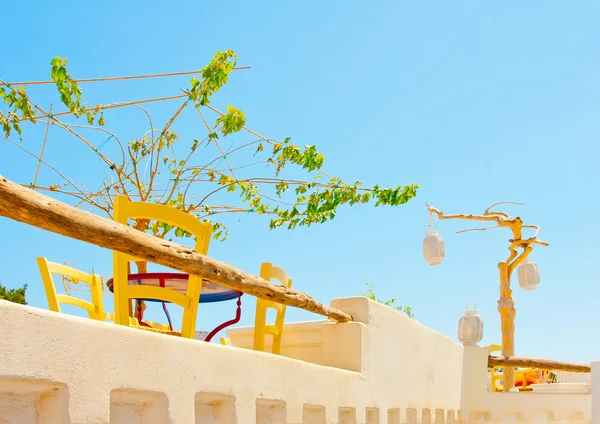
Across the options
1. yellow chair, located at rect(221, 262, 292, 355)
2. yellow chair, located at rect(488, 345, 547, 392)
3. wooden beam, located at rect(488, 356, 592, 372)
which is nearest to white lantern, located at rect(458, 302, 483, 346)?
wooden beam, located at rect(488, 356, 592, 372)

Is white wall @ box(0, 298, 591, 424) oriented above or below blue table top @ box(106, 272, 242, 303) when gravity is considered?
below

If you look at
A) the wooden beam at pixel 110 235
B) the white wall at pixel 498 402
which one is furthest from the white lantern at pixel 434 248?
the wooden beam at pixel 110 235

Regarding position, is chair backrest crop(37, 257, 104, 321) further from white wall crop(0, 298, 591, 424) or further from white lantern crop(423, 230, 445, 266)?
white lantern crop(423, 230, 445, 266)

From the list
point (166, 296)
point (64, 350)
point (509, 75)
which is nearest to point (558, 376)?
point (509, 75)

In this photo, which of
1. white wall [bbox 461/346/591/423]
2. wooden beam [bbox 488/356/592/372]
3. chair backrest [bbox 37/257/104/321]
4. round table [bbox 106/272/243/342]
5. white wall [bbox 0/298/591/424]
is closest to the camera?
white wall [bbox 0/298/591/424]

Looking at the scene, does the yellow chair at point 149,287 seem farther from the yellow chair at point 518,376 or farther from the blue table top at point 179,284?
the yellow chair at point 518,376

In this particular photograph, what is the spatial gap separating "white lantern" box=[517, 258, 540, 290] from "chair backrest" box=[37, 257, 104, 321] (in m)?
6.95

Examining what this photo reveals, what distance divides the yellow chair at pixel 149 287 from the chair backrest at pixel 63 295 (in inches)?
21.8

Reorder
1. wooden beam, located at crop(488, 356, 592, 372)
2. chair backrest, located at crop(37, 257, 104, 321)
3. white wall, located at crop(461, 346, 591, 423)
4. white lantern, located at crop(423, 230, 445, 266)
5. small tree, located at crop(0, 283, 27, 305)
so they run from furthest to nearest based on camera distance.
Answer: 1. small tree, located at crop(0, 283, 27, 305)
2. white lantern, located at crop(423, 230, 445, 266)
3. wooden beam, located at crop(488, 356, 592, 372)
4. white wall, located at crop(461, 346, 591, 423)
5. chair backrest, located at crop(37, 257, 104, 321)

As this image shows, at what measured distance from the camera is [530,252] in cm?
1040

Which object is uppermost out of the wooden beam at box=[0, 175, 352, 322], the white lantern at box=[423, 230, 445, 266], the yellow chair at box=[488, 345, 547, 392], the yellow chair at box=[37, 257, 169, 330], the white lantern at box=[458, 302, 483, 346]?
the white lantern at box=[423, 230, 445, 266]

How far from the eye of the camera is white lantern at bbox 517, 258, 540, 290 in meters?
9.97

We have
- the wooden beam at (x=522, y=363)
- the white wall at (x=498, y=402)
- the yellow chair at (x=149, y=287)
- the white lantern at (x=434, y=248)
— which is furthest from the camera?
the white lantern at (x=434, y=248)

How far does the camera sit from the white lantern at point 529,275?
9.97 m
